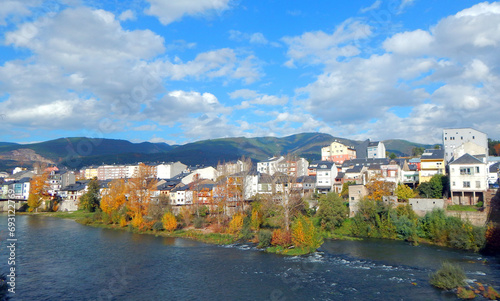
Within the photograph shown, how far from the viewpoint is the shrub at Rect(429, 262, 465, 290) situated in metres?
18.6

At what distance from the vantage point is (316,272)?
73.9 feet

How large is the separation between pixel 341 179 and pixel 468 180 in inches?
765

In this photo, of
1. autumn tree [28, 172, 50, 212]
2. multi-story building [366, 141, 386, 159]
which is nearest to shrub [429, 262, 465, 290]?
multi-story building [366, 141, 386, 159]

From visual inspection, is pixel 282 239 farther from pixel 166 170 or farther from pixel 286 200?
pixel 166 170

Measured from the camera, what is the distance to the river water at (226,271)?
19156mm

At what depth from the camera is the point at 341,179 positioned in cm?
5228

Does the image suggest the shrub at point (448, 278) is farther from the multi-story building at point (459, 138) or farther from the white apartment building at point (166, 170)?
the white apartment building at point (166, 170)

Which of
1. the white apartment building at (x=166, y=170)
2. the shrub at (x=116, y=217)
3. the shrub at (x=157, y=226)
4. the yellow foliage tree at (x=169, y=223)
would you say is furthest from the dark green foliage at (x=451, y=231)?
the white apartment building at (x=166, y=170)

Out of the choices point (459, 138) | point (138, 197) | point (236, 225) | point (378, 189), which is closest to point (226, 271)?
point (236, 225)

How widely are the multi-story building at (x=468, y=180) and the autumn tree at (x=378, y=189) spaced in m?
6.71

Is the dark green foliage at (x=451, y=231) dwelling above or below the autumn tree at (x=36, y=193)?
below

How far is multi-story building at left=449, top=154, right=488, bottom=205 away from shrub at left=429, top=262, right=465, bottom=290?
1927 cm

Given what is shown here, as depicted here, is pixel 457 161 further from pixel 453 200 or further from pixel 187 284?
pixel 187 284

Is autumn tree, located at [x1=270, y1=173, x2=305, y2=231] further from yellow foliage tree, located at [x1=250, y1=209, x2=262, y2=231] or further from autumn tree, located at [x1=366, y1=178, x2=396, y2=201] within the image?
autumn tree, located at [x1=366, y1=178, x2=396, y2=201]
